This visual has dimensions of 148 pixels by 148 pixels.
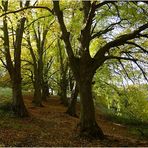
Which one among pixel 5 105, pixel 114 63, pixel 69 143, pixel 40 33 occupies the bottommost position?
pixel 69 143

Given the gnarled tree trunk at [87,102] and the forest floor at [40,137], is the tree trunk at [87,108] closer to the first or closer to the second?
the gnarled tree trunk at [87,102]

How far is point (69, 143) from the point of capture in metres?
12.0

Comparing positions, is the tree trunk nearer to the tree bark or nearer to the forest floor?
the forest floor

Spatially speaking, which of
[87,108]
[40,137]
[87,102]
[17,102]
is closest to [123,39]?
[87,102]

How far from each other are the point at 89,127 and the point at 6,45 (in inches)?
312

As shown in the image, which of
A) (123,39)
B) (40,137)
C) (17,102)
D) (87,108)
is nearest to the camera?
(123,39)

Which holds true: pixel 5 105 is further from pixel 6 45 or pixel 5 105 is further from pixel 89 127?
pixel 89 127

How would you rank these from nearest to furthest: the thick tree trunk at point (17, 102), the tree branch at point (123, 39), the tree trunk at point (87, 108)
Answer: the tree branch at point (123, 39), the tree trunk at point (87, 108), the thick tree trunk at point (17, 102)

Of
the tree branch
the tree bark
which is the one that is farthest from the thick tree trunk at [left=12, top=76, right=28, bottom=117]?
the tree branch

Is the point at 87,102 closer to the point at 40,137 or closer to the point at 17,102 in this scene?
the point at 40,137

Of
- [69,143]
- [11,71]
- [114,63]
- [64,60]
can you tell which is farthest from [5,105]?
[64,60]

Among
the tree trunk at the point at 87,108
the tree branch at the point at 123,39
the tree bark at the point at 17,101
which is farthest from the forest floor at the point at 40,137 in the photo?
the tree branch at the point at 123,39

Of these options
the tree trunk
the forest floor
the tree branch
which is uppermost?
the tree branch

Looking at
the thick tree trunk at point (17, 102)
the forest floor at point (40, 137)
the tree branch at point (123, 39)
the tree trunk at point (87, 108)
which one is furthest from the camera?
the thick tree trunk at point (17, 102)
